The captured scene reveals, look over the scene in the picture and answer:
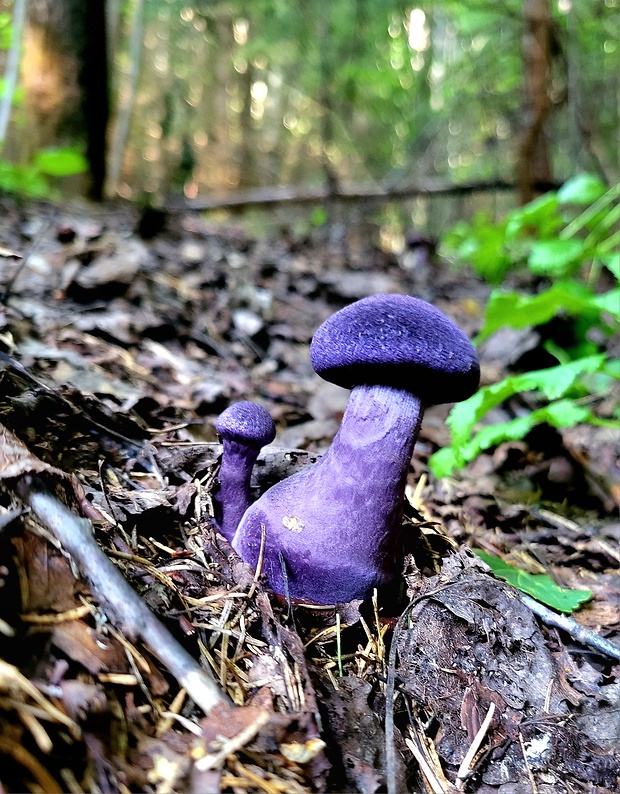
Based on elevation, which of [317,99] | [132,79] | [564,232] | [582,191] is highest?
[132,79]

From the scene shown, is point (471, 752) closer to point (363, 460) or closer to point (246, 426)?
point (363, 460)

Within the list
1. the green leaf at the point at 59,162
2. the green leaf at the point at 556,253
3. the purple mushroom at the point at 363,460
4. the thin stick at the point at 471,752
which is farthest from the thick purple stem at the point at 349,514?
the green leaf at the point at 59,162

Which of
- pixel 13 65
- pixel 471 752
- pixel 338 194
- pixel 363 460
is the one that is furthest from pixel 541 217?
pixel 13 65

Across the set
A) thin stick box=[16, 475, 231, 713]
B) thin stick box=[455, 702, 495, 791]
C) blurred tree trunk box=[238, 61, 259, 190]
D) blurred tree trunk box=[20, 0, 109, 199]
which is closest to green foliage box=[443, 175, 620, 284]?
thin stick box=[455, 702, 495, 791]

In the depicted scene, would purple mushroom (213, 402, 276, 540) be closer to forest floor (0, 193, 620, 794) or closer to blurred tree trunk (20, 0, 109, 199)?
forest floor (0, 193, 620, 794)

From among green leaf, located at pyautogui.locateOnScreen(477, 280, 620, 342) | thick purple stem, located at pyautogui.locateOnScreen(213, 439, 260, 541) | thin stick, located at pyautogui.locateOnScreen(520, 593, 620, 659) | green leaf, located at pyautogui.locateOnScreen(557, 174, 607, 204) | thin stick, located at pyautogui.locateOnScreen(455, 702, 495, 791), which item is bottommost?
thin stick, located at pyautogui.locateOnScreen(455, 702, 495, 791)

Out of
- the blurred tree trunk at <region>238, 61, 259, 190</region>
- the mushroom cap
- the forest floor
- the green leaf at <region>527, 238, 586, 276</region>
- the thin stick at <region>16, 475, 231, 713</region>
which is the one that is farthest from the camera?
the blurred tree trunk at <region>238, 61, 259, 190</region>
